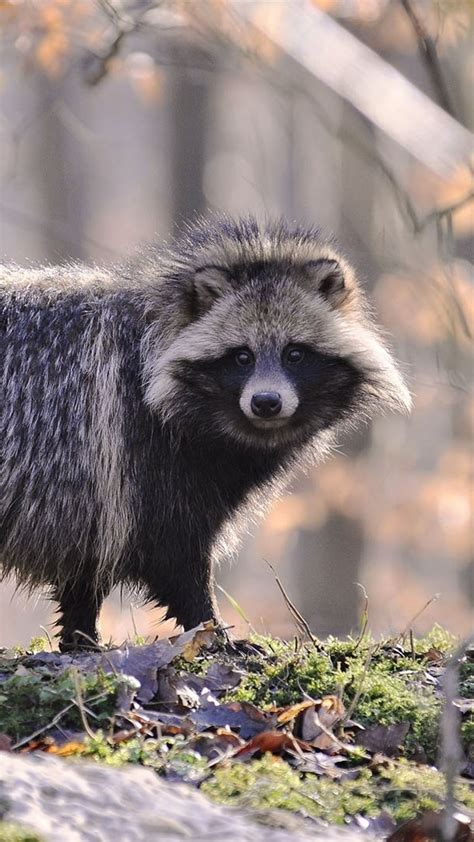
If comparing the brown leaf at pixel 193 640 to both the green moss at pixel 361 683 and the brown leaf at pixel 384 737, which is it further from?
the brown leaf at pixel 384 737

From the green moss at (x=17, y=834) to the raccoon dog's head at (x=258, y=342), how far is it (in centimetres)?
356

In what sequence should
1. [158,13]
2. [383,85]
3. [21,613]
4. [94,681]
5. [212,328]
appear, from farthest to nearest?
[21,613] → [158,13] → [383,85] → [212,328] → [94,681]

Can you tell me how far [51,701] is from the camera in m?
3.84

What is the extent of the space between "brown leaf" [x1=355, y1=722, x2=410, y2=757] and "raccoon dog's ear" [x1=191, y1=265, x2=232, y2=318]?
8.92ft

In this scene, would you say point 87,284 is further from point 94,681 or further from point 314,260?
point 94,681

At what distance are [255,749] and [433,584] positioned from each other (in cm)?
2003

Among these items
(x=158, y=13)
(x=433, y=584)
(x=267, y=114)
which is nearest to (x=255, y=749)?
(x=158, y=13)

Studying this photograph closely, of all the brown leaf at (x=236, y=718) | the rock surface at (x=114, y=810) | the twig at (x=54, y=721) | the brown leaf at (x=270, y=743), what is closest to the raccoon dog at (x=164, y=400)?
the brown leaf at (x=236, y=718)

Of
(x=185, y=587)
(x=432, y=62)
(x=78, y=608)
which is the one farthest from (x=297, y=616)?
(x=432, y=62)

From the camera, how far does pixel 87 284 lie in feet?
20.2

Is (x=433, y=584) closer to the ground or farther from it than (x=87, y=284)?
closer to the ground

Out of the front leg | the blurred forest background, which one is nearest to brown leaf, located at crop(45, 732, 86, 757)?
the front leg

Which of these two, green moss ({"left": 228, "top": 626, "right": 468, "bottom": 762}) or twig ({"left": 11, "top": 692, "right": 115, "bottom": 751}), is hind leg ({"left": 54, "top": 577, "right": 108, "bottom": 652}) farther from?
twig ({"left": 11, "top": 692, "right": 115, "bottom": 751})

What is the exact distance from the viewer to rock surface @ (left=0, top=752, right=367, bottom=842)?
7.64 ft
